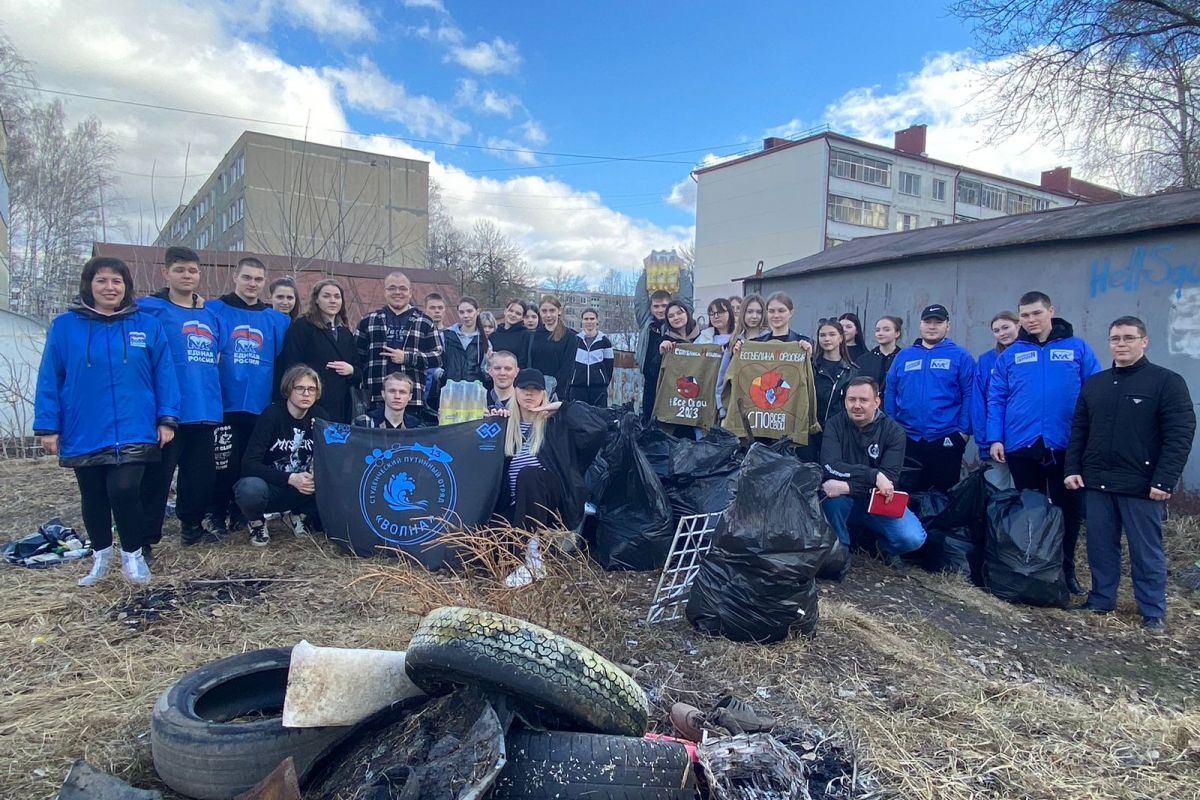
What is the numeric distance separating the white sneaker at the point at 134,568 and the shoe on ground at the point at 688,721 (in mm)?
3127

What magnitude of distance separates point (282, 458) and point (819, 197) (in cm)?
3893

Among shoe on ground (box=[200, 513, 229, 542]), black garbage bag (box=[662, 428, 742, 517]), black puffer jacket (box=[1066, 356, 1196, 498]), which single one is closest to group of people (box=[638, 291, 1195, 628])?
black puffer jacket (box=[1066, 356, 1196, 498])

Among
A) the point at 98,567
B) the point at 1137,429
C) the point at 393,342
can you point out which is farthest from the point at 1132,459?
the point at 98,567

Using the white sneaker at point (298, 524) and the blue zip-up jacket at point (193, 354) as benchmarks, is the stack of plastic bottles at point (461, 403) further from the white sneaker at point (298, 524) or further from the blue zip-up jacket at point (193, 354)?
the blue zip-up jacket at point (193, 354)

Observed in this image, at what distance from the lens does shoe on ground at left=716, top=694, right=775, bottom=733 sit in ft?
7.40

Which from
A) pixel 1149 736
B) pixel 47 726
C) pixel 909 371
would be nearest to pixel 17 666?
pixel 47 726

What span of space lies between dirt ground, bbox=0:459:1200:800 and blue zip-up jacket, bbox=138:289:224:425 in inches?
36.3

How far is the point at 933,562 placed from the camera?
15.3ft

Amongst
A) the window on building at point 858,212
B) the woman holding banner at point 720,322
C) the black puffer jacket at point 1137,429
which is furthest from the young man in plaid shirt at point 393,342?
the window on building at point 858,212

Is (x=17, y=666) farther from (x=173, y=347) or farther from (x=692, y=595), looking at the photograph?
(x=692, y=595)

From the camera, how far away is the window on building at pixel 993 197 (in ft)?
153

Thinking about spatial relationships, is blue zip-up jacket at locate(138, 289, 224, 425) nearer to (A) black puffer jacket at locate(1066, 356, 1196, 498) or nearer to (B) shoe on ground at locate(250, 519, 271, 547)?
(B) shoe on ground at locate(250, 519, 271, 547)

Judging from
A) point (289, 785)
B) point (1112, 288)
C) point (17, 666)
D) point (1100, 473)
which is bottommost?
point (17, 666)

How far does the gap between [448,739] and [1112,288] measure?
7.09 metres
